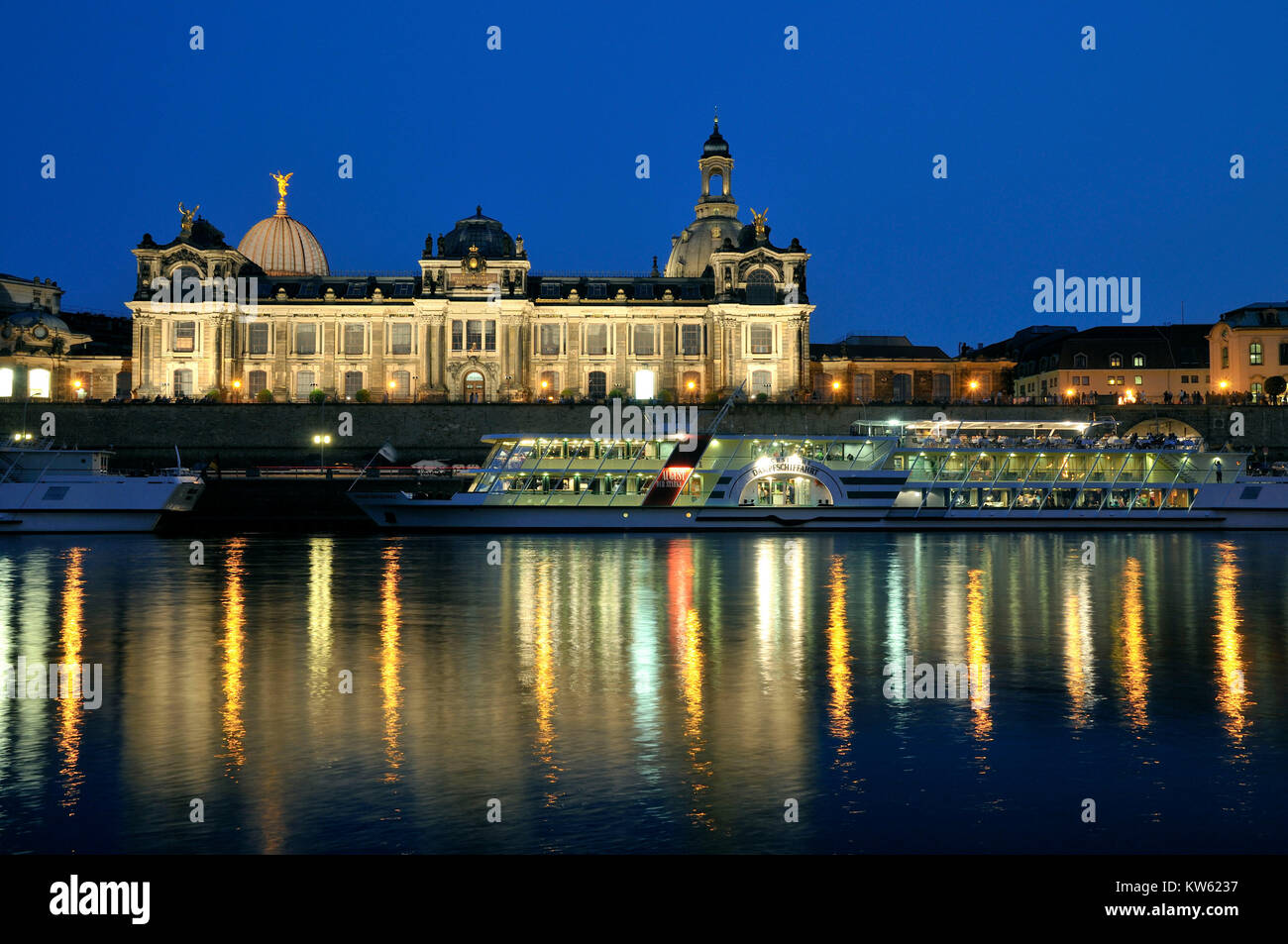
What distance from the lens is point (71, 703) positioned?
A: 1914 centimetres

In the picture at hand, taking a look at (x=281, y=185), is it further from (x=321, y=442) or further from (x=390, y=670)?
(x=390, y=670)

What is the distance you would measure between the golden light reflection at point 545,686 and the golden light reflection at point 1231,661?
8863mm

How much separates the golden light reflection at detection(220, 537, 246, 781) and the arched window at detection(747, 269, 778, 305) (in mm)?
67765

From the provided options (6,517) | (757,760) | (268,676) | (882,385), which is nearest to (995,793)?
(757,760)

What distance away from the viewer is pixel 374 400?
9794cm

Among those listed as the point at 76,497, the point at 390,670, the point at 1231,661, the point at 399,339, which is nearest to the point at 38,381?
the point at 399,339

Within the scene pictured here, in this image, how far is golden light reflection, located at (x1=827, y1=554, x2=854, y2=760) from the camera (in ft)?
56.4

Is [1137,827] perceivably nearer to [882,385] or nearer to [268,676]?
[268,676]

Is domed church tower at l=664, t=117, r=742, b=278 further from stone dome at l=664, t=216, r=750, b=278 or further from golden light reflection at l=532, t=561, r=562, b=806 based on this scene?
golden light reflection at l=532, t=561, r=562, b=806

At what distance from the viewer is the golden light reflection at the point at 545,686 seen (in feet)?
50.0

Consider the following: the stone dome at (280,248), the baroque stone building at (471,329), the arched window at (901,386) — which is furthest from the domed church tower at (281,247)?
the arched window at (901,386)
